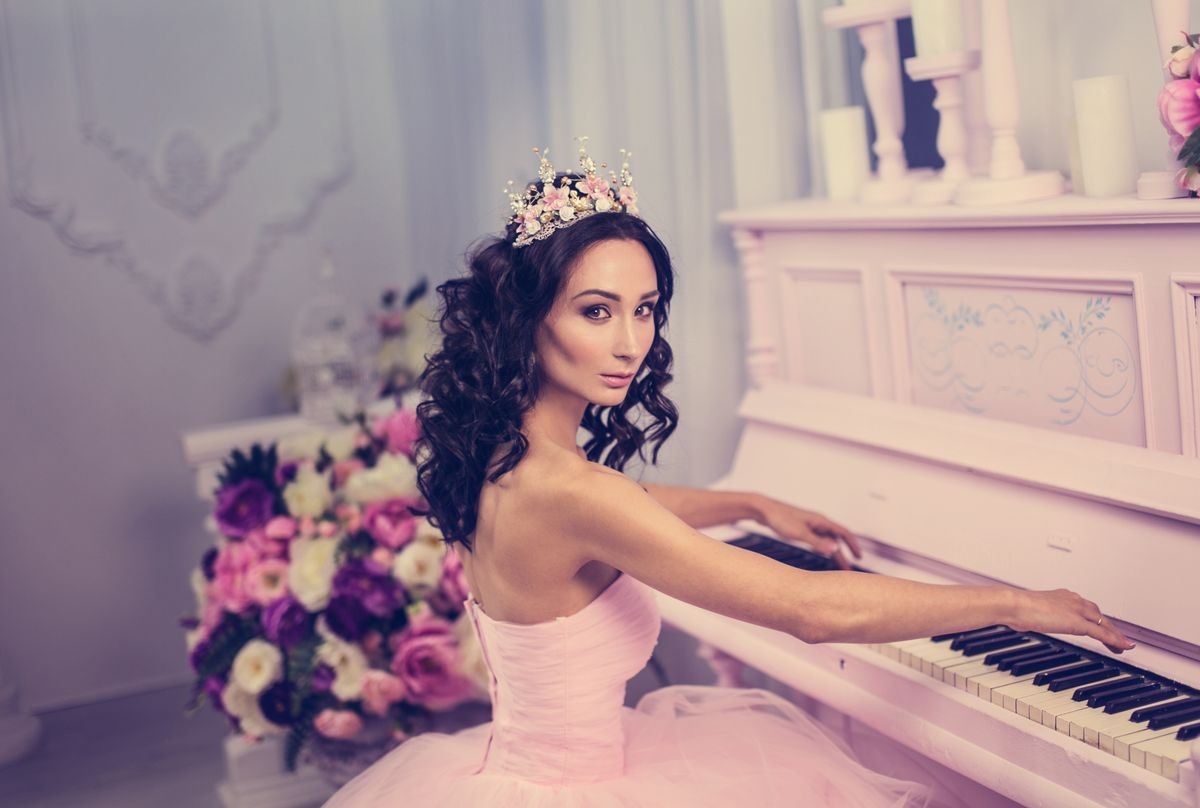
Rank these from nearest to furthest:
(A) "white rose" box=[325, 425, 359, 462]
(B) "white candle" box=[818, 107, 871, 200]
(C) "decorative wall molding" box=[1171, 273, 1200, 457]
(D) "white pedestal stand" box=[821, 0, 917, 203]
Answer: (C) "decorative wall molding" box=[1171, 273, 1200, 457]
(D) "white pedestal stand" box=[821, 0, 917, 203]
(B) "white candle" box=[818, 107, 871, 200]
(A) "white rose" box=[325, 425, 359, 462]

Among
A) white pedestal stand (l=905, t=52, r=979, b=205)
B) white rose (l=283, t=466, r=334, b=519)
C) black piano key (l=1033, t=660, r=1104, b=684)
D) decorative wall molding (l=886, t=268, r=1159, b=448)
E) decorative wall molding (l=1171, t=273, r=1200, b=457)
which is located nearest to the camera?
black piano key (l=1033, t=660, r=1104, b=684)

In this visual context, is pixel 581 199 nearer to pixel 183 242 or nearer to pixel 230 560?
pixel 230 560

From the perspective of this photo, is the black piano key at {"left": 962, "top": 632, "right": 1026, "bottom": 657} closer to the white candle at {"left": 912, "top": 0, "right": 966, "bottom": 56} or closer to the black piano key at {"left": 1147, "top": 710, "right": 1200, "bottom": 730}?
the black piano key at {"left": 1147, "top": 710, "right": 1200, "bottom": 730}

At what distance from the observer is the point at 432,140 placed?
4438mm

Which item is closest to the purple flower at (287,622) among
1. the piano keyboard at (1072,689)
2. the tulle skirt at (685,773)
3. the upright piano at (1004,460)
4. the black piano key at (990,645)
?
the tulle skirt at (685,773)

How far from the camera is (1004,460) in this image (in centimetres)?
217

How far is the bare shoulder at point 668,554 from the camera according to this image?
1.66m

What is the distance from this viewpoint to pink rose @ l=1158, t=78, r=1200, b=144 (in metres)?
1.91

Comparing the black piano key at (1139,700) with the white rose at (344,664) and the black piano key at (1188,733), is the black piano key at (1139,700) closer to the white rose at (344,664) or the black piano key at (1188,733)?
the black piano key at (1188,733)

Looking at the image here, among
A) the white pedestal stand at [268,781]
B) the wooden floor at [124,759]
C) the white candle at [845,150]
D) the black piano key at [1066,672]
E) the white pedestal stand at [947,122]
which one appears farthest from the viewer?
the wooden floor at [124,759]

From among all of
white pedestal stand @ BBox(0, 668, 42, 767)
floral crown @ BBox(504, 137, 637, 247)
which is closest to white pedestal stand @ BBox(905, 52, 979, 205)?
floral crown @ BBox(504, 137, 637, 247)

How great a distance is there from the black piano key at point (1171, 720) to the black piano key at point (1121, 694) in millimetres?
77

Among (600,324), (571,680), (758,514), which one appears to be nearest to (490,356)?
(600,324)

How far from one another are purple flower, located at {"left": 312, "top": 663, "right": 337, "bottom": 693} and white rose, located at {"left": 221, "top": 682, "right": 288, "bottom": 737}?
0.16 metres
